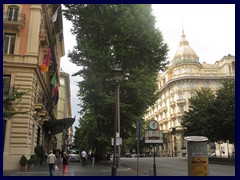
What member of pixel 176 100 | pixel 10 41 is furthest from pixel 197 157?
pixel 176 100

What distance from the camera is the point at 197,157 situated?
10734 mm

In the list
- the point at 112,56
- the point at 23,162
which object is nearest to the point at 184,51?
the point at 112,56

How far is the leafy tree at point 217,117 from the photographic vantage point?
27.1m

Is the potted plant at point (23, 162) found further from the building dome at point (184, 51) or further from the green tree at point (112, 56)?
the building dome at point (184, 51)

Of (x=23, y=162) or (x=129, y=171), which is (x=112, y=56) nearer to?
(x=129, y=171)

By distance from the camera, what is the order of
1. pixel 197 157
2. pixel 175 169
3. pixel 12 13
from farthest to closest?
pixel 12 13, pixel 175 169, pixel 197 157

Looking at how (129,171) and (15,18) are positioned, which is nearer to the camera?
(129,171)

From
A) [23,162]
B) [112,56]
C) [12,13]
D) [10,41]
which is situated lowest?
[23,162]

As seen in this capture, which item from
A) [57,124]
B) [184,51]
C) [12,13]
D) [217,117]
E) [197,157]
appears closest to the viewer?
[197,157]

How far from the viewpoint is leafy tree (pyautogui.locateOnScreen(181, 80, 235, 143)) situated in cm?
2708

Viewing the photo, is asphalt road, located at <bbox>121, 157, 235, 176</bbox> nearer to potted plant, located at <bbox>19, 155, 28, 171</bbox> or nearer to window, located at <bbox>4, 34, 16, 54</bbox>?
potted plant, located at <bbox>19, 155, 28, 171</bbox>

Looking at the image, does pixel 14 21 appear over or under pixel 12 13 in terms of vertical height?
under

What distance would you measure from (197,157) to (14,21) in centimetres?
1540

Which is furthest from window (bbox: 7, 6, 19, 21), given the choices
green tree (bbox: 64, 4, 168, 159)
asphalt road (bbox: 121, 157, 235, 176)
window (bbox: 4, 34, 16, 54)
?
asphalt road (bbox: 121, 157, 235, 176)
